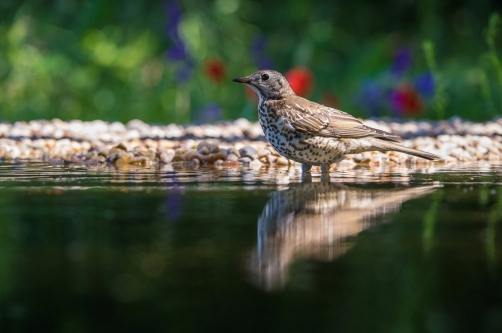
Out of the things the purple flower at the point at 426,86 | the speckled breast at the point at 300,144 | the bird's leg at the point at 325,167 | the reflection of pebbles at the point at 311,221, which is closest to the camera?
Answer: the reflection of pebbles at the point at 311,221

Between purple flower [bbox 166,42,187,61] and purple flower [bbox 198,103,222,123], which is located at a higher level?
purple flower [bbox 166,42,187,61]

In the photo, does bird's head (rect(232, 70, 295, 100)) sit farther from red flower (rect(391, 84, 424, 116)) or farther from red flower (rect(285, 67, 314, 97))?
red flower (rect(391, 84, 424, 116))

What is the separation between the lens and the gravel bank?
6.35 metres

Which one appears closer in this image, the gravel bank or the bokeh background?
the gravel bank

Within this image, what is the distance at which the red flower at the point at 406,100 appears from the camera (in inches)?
353

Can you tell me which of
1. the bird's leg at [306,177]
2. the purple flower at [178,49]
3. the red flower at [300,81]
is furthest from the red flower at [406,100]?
the bird's leg at [306,177]

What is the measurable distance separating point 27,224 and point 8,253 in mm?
542

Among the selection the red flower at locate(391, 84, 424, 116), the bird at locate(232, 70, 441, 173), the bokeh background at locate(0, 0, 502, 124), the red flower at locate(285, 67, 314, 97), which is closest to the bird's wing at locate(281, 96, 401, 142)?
the bird at locate(232, 70, 441, 173)

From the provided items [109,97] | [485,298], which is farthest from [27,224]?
[109,97]

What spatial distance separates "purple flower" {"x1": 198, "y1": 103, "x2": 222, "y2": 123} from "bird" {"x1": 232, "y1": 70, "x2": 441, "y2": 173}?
3.59 m

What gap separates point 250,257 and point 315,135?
273cm

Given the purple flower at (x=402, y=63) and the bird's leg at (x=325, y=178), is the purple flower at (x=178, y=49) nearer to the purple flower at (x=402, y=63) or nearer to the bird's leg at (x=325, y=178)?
the purple flower at (x=402, y=63)

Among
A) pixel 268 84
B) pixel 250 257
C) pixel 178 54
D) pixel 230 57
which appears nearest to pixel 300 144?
pixel 268 84

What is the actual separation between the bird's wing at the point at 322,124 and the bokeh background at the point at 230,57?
265cm
